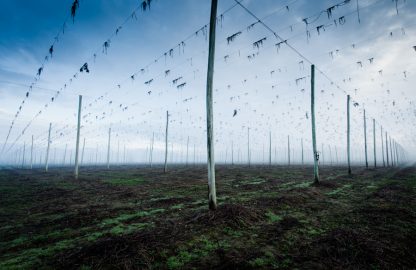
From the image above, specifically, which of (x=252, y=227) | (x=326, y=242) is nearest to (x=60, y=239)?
(x=252, y=227)

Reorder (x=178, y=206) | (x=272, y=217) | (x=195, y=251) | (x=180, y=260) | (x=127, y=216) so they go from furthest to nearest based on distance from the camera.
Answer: (x=178, y=206) < (x=127, y=216) < (x=272, y=217) < (x=195, y=251) < (x=180, y=260)

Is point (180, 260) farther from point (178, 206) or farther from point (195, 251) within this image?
point (178, 206)

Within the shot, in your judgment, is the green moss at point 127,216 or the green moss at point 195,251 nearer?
the green moss at point 195,251

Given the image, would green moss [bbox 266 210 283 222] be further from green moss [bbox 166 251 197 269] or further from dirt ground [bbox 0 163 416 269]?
green moss [bbox 166 251 197 269]

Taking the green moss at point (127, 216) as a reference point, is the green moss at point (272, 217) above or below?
above

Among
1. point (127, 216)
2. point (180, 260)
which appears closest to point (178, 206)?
point (127, 216)

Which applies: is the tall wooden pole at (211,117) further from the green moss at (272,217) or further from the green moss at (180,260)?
the green moss at (180,260)

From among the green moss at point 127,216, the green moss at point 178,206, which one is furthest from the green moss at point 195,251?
the green moss at point 178,206

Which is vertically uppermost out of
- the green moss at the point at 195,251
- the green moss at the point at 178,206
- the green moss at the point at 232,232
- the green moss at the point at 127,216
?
the green moss at the point at 195,251

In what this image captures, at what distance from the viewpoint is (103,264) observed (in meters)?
4.56

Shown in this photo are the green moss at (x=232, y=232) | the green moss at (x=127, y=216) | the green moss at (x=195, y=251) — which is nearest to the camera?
the green moss at (x=195, y=251)

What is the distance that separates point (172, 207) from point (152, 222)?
8.33 feet

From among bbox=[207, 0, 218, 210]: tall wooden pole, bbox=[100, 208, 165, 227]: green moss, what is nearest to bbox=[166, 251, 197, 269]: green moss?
bbox=[207, 0, 218, 210]: tall wooden pole

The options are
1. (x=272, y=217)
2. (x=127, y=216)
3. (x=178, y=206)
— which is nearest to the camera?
(x=272, y=217)
